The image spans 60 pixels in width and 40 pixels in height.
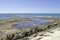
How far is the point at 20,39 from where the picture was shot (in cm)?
1001

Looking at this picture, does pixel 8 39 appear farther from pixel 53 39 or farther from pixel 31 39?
pixel 53 39

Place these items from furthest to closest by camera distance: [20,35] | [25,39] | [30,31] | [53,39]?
[30,31] < [20,35] < [25,39] < [53,39]

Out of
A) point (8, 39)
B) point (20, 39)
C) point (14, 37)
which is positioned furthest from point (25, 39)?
point (8, 39)

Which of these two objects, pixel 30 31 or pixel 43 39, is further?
pixel 30 31

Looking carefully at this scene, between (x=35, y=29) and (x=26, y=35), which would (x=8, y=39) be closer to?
(x=26, y=35)

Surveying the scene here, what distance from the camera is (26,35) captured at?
11.3 m

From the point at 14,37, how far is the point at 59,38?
3714mm

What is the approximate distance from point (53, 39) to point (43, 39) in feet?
2.45

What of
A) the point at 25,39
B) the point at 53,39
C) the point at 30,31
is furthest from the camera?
the point at 30,31

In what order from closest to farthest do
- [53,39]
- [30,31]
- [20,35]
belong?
[53,39], [20,35], [30,31]

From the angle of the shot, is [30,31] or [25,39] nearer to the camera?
[25,39]

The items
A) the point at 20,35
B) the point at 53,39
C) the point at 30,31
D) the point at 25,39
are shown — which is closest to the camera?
the point at 53,39

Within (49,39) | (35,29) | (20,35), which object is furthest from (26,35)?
(49,39)

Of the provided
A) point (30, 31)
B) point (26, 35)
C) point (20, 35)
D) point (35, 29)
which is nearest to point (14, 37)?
point (20, 35)
